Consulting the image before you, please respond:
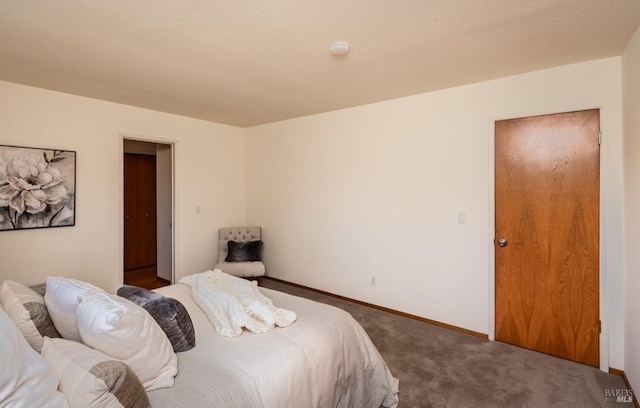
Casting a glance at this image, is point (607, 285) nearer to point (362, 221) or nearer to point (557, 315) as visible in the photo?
point (557, 315)

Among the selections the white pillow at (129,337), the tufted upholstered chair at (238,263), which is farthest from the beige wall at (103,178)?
the white pillow at (129,337)

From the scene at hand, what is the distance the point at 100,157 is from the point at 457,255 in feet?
13.4

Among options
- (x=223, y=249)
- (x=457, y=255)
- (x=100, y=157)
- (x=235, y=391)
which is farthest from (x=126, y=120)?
(x=457, y=255)

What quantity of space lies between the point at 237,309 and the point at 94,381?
2.99 feet

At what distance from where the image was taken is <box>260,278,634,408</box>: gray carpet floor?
2156 mm

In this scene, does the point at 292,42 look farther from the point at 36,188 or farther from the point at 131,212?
the point at 131,212

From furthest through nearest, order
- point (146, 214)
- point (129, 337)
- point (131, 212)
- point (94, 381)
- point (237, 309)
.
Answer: point (146, 214) < point (131, 212) < point (237, 309) < point (129, 337) < point (94, 381)

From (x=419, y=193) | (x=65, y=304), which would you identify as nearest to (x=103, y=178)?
(x=65, y=304)

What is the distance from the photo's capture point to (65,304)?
149cm

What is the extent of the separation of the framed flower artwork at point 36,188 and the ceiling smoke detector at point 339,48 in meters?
3.04

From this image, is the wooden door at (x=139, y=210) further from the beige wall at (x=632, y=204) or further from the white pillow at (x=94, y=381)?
the beige wall at (x=632, y=204)

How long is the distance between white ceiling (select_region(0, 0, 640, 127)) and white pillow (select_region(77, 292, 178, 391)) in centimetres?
162

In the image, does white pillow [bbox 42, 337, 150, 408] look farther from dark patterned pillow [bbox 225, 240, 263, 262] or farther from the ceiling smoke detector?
dark patterned pillow [bbox 225, 240, 263, 262]

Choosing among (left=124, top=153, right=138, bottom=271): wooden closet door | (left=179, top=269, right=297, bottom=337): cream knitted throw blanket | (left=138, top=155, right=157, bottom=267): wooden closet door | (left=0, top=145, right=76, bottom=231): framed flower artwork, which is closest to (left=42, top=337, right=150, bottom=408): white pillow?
(left=179, top=269, right=297, bottom=337): cream knitted throw blanket
